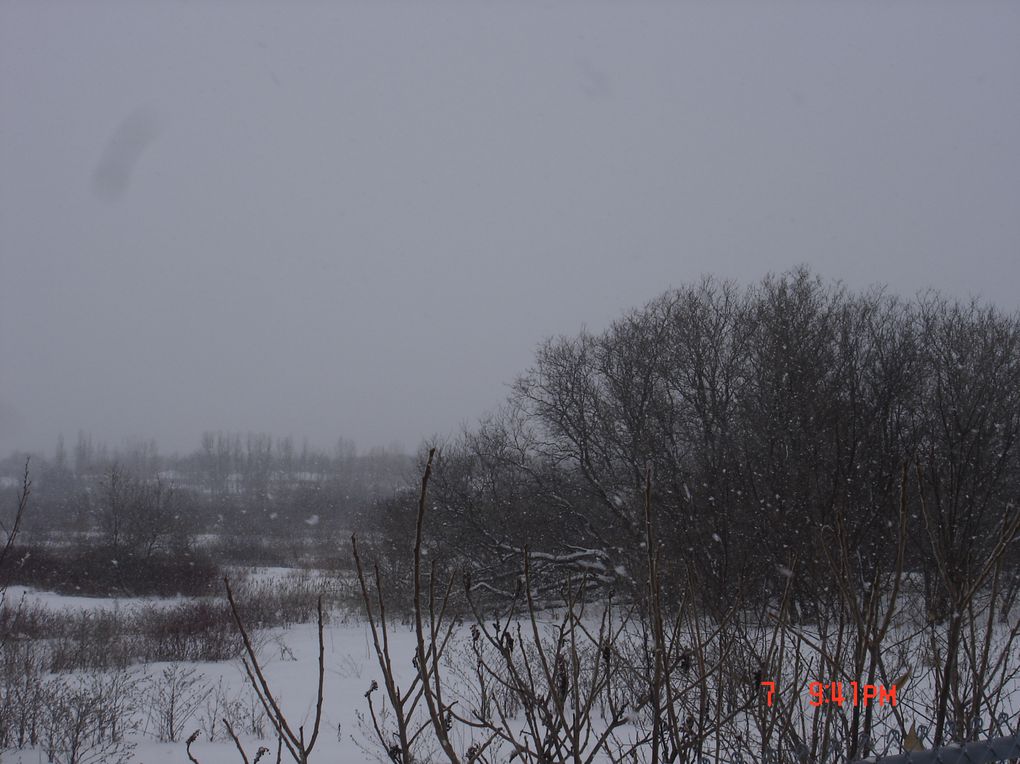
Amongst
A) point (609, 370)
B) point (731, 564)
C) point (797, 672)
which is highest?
point (609, 370)

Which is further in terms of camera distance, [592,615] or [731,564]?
[592,615]

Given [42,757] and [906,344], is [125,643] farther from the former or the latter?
[906,344]

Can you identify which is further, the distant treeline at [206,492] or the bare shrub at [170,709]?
the distant treeline at [206,492]

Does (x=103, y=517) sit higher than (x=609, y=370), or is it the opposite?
(x=609, y=370)

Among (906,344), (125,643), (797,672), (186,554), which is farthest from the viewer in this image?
(186,554)

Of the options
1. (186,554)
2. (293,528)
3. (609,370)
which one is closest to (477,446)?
(609,370)

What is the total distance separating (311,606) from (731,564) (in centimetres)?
1293

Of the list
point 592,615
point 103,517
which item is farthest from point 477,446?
point 103,517

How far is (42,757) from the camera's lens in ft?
21.4

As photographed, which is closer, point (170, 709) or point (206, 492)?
point (170, 709)

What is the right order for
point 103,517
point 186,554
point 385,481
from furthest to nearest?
point 385,481
point 103,517
point 186,554

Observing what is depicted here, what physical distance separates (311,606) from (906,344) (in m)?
16.6

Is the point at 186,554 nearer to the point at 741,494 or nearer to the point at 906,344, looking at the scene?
the point at 741,494

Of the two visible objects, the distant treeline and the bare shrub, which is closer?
the bare shrub
